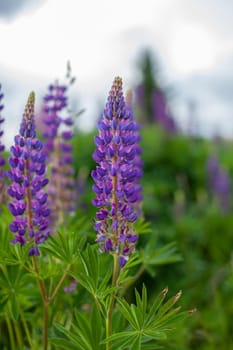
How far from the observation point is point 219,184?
6.86 meters

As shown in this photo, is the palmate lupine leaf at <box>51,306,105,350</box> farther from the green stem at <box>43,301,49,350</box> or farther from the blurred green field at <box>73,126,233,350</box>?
the blurred green field at <box>73,126,233,350</box>

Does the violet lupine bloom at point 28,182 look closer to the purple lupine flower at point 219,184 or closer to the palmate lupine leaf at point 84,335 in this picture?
the palmate lupine leaf at point 84,335

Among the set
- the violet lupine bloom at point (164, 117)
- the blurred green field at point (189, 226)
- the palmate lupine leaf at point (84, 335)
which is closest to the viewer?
the palmate lupine leaf at point (84, 335)

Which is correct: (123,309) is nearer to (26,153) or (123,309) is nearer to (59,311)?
(26,153)

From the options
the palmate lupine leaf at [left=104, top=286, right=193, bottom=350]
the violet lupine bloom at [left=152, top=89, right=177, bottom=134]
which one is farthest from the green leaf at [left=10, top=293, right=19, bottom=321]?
the violet lupine bloom at [left=152, top=89, right=177, bottom=134]

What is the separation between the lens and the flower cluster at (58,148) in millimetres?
3102

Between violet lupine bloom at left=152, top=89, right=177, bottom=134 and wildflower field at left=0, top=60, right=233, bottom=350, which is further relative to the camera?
violet lupine bloom at left=152, top=89, right=177, bottom=134

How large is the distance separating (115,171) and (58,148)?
1356 millimetres

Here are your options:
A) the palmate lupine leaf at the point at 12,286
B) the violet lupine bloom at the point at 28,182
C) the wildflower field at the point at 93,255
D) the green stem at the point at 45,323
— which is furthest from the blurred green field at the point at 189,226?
the violet lupine bloom at the point at 28,182

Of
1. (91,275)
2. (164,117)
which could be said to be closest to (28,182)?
(91,275)

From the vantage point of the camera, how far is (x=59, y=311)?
282 cm

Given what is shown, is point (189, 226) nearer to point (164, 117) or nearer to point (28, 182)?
point (164, 117)

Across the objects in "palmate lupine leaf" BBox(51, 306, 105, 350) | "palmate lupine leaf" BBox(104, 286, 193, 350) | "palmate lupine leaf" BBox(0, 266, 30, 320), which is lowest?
"palmate lupine leaf" BBox(51, 306, 105, 350)

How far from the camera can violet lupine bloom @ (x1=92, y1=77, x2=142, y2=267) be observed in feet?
6.57
